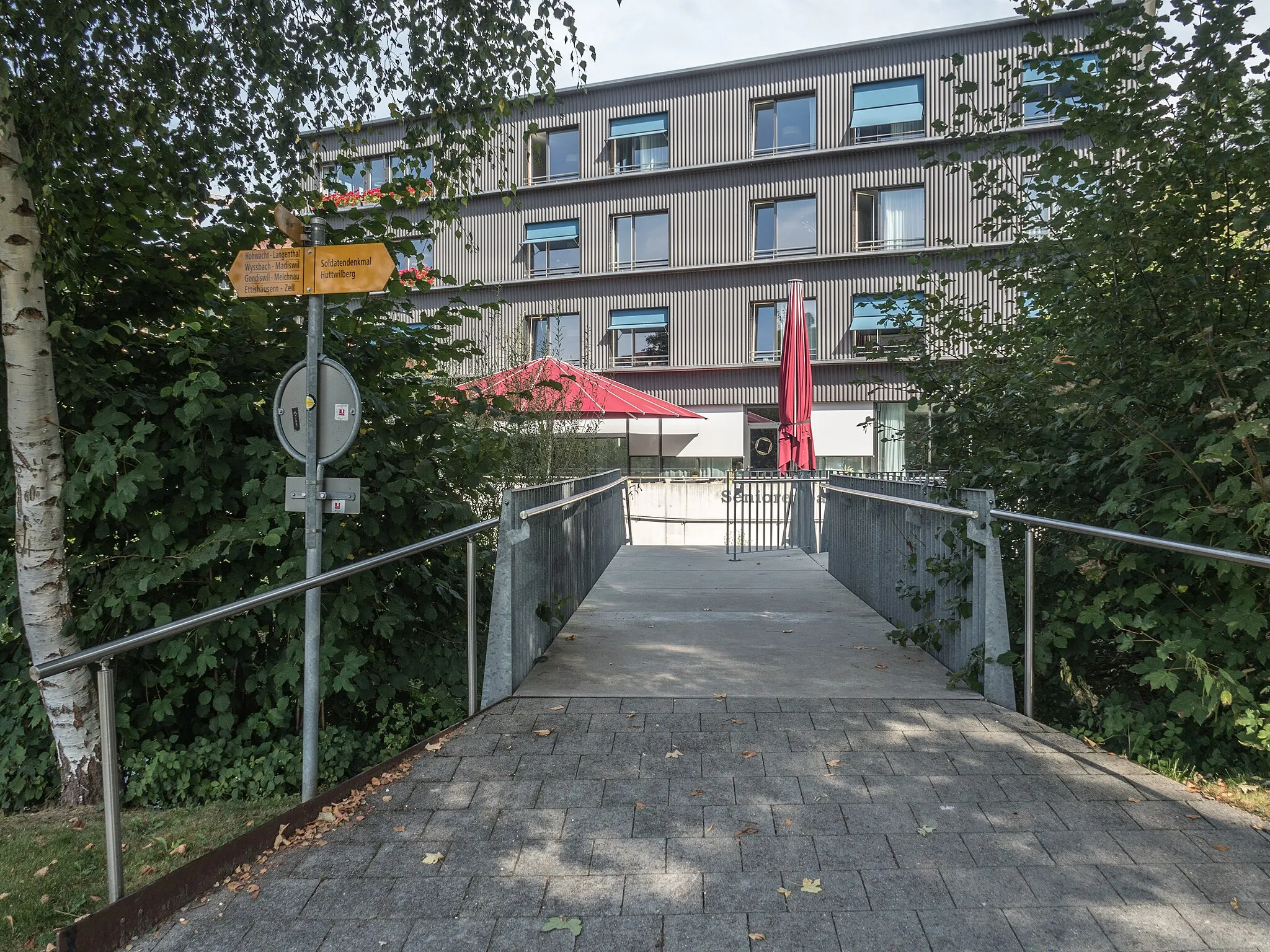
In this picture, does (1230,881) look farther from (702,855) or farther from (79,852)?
(79,852)

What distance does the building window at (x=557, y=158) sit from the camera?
3147 centimetres

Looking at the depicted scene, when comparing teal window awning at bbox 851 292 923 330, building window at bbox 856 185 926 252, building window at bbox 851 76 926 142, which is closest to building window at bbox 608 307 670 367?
building window at bbox 856 185 926 252

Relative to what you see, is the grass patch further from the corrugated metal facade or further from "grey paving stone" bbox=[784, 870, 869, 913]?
the corrugated metal facade

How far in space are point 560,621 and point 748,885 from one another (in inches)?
154

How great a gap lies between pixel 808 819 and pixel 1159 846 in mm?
1243

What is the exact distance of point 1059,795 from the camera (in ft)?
12.1

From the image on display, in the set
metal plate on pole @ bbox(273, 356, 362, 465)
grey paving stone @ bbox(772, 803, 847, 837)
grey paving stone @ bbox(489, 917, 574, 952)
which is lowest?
grey paving stone @ bbox(489, 917, 574, 952)

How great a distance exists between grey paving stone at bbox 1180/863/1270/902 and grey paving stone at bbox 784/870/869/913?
1108mm

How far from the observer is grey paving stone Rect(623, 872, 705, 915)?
9.41 feet

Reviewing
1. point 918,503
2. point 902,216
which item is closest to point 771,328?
point 902,216

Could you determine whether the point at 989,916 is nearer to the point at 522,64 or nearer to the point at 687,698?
the point at 687,698

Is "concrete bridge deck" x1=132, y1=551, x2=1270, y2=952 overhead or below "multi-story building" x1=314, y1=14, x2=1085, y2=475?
below

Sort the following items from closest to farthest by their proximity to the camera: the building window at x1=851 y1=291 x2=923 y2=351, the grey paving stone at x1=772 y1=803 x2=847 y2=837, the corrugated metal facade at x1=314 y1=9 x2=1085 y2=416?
the grey paving stone at x1=772 y1=803 x2=847 y2=837, the building window at x1=851 y1=291 x2=923 y2=351, the corrugated metal facade at x1=314 y1=9 x2=1085 y2=416

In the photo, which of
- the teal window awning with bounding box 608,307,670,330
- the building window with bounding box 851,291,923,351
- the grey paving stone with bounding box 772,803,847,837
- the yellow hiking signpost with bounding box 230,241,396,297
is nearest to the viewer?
the grey paving stone with bounding box 772,803,847,837
